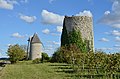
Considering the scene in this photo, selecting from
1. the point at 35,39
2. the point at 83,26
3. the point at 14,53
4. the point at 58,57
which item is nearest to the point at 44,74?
the point at 83,26

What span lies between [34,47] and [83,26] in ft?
92.4

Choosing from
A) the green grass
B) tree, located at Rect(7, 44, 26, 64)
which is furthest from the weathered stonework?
the green grass

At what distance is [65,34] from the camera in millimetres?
51594

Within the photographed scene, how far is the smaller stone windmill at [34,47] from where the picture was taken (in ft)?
247

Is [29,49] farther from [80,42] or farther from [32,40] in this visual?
[80,42]

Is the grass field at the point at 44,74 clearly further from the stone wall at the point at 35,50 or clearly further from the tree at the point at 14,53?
the stone wall at the point at 35,50

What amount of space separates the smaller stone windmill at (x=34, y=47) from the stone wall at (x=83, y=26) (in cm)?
2489

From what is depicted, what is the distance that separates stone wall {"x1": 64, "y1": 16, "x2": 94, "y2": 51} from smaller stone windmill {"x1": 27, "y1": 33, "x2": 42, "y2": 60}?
81.7 ft

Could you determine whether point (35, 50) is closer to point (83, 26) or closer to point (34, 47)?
point (34, 47)

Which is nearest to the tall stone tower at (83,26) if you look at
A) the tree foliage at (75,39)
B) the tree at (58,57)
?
the tree foliage at (75,39)

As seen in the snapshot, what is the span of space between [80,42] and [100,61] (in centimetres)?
2501

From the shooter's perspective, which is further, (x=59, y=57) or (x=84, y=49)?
(x=59, y=57)

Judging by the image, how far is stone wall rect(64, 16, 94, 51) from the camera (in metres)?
50.9

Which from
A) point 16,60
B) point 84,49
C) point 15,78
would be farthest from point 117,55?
point 16,60
